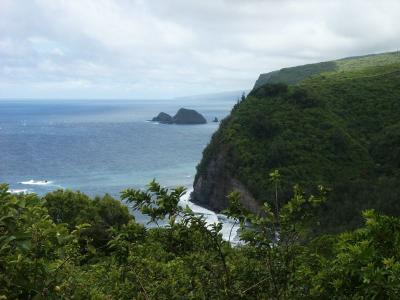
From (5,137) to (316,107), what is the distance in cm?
10493

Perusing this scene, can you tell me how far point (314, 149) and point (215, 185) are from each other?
610 inches

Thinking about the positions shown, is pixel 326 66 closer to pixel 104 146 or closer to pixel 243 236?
pixel 104 146

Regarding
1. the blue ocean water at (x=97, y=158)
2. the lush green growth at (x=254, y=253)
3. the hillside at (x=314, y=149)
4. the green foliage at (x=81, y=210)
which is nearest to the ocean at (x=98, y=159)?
the blue ocean water at (x=97, y=158)

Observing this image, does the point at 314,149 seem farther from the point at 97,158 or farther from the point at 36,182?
the point at 97,158

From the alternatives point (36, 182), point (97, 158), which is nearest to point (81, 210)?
point (36, 182)

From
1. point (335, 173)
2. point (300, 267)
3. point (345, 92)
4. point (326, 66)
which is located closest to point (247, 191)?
point (335, 173)

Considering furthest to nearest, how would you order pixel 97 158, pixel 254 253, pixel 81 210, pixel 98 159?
pixel 97 158, pixel 98 159, pixel 81 210, pixel 254 253

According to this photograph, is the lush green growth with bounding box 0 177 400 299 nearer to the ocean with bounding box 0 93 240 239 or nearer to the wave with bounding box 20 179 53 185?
the ocean with bounding box 0 93 240 239

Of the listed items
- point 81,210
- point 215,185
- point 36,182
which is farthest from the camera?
point 36,182

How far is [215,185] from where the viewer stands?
67.9 metres

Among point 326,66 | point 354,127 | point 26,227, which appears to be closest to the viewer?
point 26,227

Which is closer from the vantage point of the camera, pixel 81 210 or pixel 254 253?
pixel 254 253

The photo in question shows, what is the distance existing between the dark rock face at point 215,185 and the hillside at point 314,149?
0.14 meters

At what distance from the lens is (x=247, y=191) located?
60688mm
